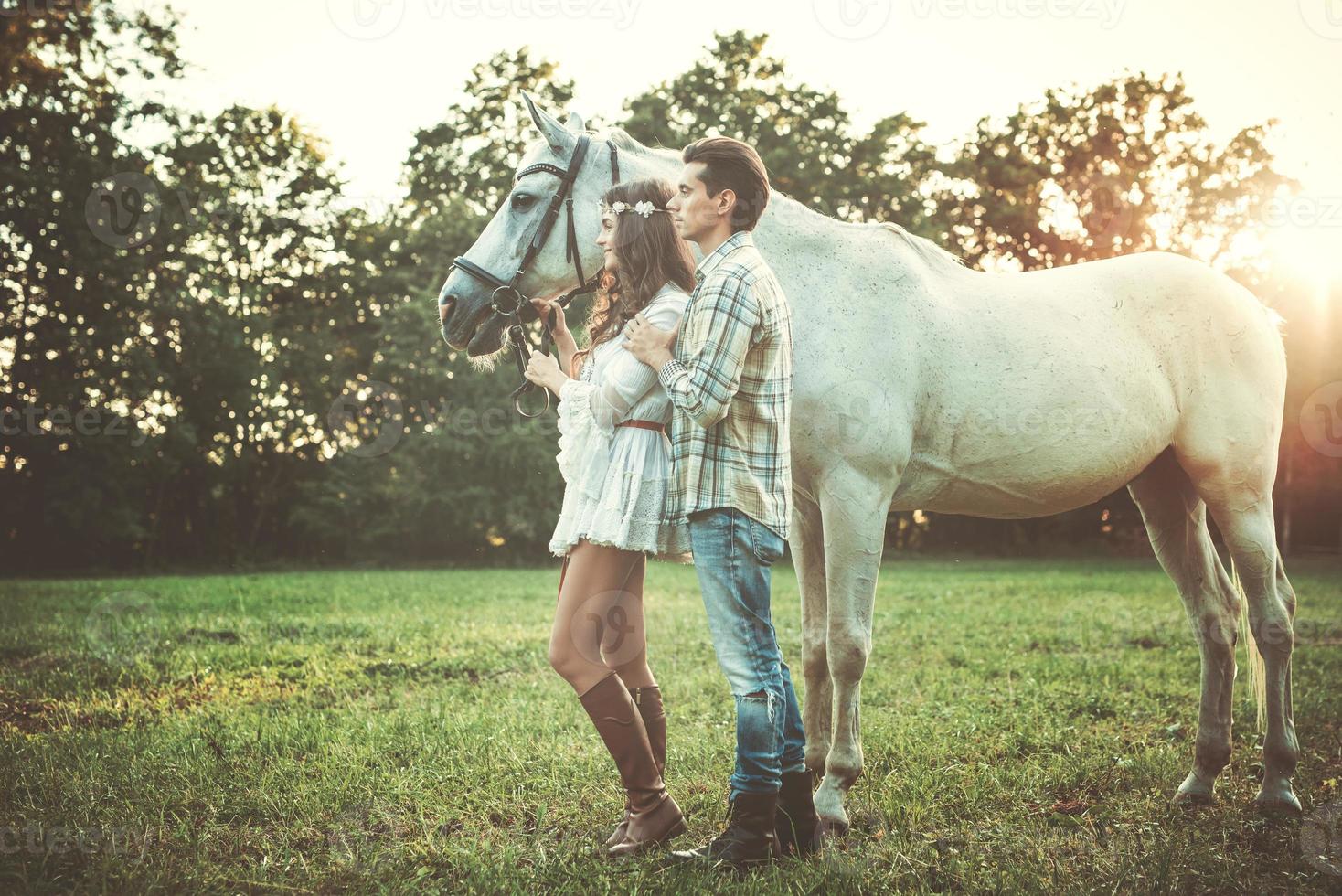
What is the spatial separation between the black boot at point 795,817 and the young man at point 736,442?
0.10m

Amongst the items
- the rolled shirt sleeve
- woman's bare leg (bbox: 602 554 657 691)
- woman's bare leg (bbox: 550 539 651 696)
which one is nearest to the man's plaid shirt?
the rolled shirt sleeve

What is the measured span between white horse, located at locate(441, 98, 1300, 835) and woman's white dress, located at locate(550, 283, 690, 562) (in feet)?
2.12

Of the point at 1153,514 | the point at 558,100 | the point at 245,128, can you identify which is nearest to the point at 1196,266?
the point at 1153,514

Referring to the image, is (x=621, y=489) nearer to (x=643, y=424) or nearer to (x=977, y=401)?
(x=643, y=424)

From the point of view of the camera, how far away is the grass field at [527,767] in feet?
10.1

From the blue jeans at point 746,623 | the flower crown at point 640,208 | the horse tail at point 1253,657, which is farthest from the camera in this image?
the horse tail at point 1253,657

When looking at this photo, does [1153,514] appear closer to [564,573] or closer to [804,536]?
[804,536]

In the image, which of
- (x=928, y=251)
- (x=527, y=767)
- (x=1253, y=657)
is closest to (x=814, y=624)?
(x=527, y=767)

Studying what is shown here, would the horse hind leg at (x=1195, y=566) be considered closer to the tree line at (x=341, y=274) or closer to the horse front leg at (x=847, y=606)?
the horse front leg at (x=847, y=606)

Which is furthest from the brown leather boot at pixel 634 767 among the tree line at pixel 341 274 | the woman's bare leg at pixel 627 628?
the tree line at pixel 341 274

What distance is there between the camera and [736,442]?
9.78ft

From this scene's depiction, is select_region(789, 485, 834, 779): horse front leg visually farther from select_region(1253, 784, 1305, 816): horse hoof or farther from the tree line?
the tree line

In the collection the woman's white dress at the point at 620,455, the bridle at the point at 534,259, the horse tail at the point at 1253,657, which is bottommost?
the horse tail at the point at 1253,657

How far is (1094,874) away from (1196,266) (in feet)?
9.50
